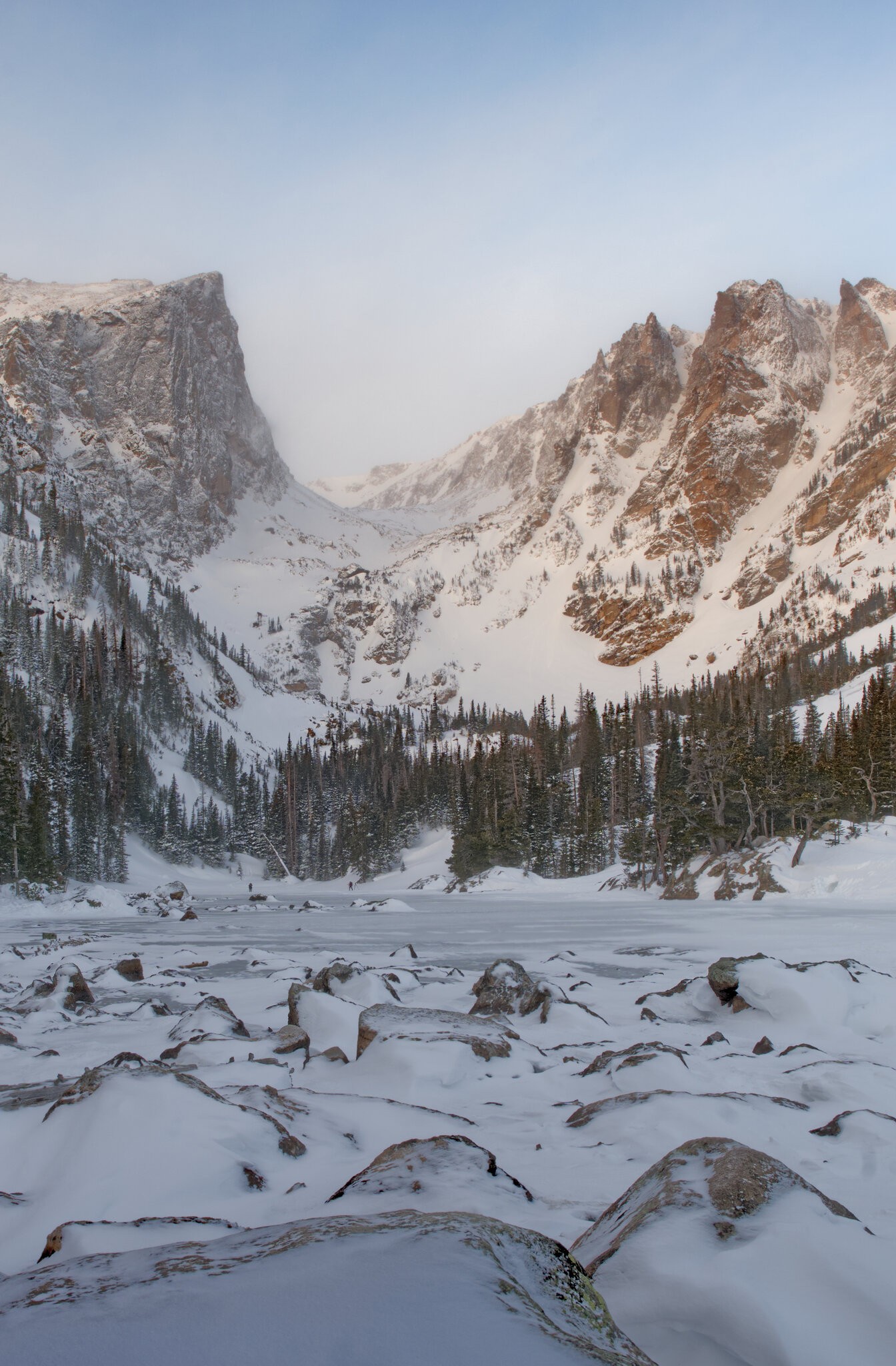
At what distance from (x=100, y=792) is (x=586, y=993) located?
76258mm

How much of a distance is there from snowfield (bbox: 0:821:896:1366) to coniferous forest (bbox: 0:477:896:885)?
35.7 m

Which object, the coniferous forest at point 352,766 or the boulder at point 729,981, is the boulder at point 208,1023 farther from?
the coniferous forest at point 352,766

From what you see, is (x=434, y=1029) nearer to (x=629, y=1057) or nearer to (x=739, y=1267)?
(x=629, y=1057)

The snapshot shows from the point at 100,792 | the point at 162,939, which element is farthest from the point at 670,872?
the point at 100,792

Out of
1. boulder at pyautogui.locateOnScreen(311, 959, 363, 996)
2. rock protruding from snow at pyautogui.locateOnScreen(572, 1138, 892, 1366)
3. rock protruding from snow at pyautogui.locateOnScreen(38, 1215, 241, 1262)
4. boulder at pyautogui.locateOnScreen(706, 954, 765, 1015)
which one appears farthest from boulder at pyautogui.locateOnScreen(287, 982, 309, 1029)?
rock protruding from snow at pyautogui.locateOnScreen(572, 1138, 892, 1366)

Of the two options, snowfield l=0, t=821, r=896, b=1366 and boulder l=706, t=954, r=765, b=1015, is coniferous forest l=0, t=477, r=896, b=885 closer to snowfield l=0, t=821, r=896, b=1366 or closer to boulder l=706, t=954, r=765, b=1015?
boulder l=706, t=954, r=765, b=1015

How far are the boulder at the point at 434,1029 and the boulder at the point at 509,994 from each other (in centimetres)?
189

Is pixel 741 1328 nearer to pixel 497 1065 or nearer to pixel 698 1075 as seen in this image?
pixel 698 1075

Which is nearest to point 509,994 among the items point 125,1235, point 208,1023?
point 208,1023

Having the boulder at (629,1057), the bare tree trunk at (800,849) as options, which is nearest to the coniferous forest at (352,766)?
the bare tree trunk at (800,849)

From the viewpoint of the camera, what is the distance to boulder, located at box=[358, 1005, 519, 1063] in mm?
7750

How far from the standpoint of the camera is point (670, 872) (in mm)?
49094

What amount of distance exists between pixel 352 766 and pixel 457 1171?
126m

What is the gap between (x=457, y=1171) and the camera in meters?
4.08
